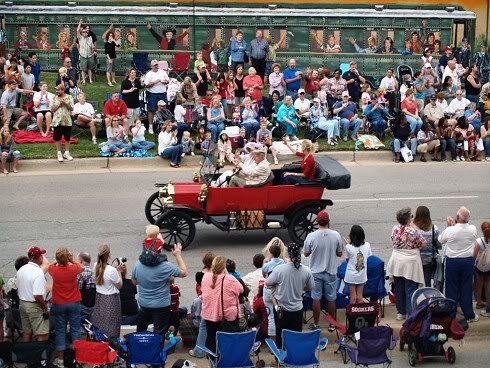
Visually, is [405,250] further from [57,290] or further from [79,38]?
[79,38]

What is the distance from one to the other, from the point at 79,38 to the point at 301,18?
673 centimetres

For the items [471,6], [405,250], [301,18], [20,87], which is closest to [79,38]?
[20,87]

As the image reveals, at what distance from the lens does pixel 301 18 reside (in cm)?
3472

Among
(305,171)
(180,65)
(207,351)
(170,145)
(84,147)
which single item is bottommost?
(207,351)

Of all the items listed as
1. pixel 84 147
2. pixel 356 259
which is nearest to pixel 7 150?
pixel 84 147

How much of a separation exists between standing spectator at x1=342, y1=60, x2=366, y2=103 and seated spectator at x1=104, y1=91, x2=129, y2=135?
21.2 ft

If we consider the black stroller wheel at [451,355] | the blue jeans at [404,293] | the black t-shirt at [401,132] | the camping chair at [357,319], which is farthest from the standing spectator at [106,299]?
the black t-shirt at [401,132]

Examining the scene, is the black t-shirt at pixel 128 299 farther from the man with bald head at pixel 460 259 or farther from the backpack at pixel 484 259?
the backpack at pixel 484 259

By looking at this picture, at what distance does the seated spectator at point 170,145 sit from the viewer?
2600 cm

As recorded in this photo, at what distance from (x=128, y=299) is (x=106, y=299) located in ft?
2.49

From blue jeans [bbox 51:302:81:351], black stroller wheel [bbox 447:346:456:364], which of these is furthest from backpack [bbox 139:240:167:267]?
black stroller wheel [bbox 447:346:456:364]

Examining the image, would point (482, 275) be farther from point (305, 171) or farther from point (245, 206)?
point (245, 206)

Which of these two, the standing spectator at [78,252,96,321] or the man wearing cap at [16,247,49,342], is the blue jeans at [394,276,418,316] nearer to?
the standing spectator at [78,252,96,321]

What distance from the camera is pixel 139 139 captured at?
26750mm
